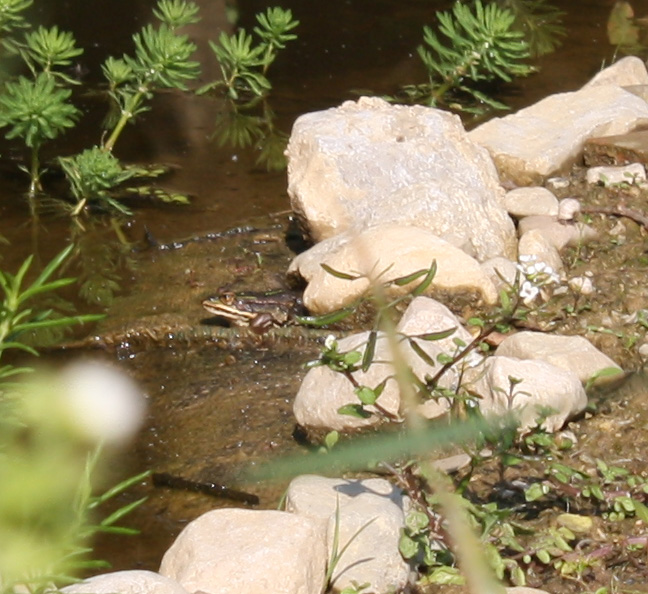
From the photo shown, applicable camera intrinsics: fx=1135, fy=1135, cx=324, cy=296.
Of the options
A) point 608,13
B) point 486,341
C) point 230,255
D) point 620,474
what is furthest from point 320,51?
point 620,474

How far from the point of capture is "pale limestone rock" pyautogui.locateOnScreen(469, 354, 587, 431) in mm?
3479

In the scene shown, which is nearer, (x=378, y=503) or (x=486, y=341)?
Result: (x=378, y=503)

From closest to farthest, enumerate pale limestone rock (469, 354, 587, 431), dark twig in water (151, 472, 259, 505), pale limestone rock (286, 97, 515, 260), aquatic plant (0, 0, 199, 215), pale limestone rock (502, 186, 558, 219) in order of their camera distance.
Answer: pale limestone rock (469, 354, 587, 431) → dark twig in water (151, 472, 259, 505) → pale limestone rock (286, 97, 515, 260) → pale limestone rock (502, 186, 558, 219) → aquatic plant (0, 0, 199, 215)

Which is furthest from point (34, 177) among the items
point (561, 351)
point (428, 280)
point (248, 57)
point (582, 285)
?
point (428, 280)

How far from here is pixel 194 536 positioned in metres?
3.03

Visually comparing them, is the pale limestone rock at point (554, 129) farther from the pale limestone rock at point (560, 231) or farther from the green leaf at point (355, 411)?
the green leaf at point (355, 411)

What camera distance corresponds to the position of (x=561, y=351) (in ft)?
12.8

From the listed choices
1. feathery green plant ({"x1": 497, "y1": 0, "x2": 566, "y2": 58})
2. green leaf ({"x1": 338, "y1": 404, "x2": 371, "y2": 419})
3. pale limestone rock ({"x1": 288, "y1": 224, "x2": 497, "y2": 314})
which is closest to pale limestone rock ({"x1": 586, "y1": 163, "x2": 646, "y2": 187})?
pale limestone rock ({"x1": 288, "y1": 224, "x2": 497, "y2": 314})

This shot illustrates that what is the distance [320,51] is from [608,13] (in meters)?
2.40

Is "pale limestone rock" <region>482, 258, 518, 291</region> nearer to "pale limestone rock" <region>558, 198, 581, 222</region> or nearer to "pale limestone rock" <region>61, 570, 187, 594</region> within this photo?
"pale limestone rock" <region>558, 198, 581, 222</region>

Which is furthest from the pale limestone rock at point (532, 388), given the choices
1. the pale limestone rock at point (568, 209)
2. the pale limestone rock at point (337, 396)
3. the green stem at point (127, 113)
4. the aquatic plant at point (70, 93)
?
the green stem at point (127, 113)

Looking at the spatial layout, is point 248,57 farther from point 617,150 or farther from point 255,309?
point 255,309

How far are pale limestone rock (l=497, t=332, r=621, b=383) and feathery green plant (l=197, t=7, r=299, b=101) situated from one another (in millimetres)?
3264

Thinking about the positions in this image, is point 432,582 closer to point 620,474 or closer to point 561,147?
point 620,474
